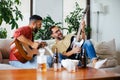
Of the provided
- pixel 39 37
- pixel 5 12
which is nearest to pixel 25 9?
pixel 39 37

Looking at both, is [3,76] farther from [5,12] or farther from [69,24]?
[69,24]

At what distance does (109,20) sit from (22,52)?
2606 mm

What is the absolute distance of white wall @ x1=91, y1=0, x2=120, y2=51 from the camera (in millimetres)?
4797

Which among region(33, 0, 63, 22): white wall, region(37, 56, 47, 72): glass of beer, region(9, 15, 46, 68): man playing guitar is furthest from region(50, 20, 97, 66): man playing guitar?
region(33, 0, 63, 22): white wall

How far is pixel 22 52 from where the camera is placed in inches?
112

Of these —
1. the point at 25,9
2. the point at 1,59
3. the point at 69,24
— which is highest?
the point at 25,9

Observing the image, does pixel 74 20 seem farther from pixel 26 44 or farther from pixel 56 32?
pixel 26 44

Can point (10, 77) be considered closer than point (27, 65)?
Yes

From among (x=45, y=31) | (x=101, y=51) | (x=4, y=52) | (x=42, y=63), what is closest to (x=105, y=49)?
(x=101, y=51)

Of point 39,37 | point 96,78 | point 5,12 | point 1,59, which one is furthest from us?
point 39,37

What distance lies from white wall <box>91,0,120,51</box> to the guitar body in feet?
7.57

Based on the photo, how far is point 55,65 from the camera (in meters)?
2.23

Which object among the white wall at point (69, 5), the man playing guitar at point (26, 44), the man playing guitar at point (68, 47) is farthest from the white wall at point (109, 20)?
the man playing guitar at point (26, 44)

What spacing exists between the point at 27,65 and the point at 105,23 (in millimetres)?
2560
